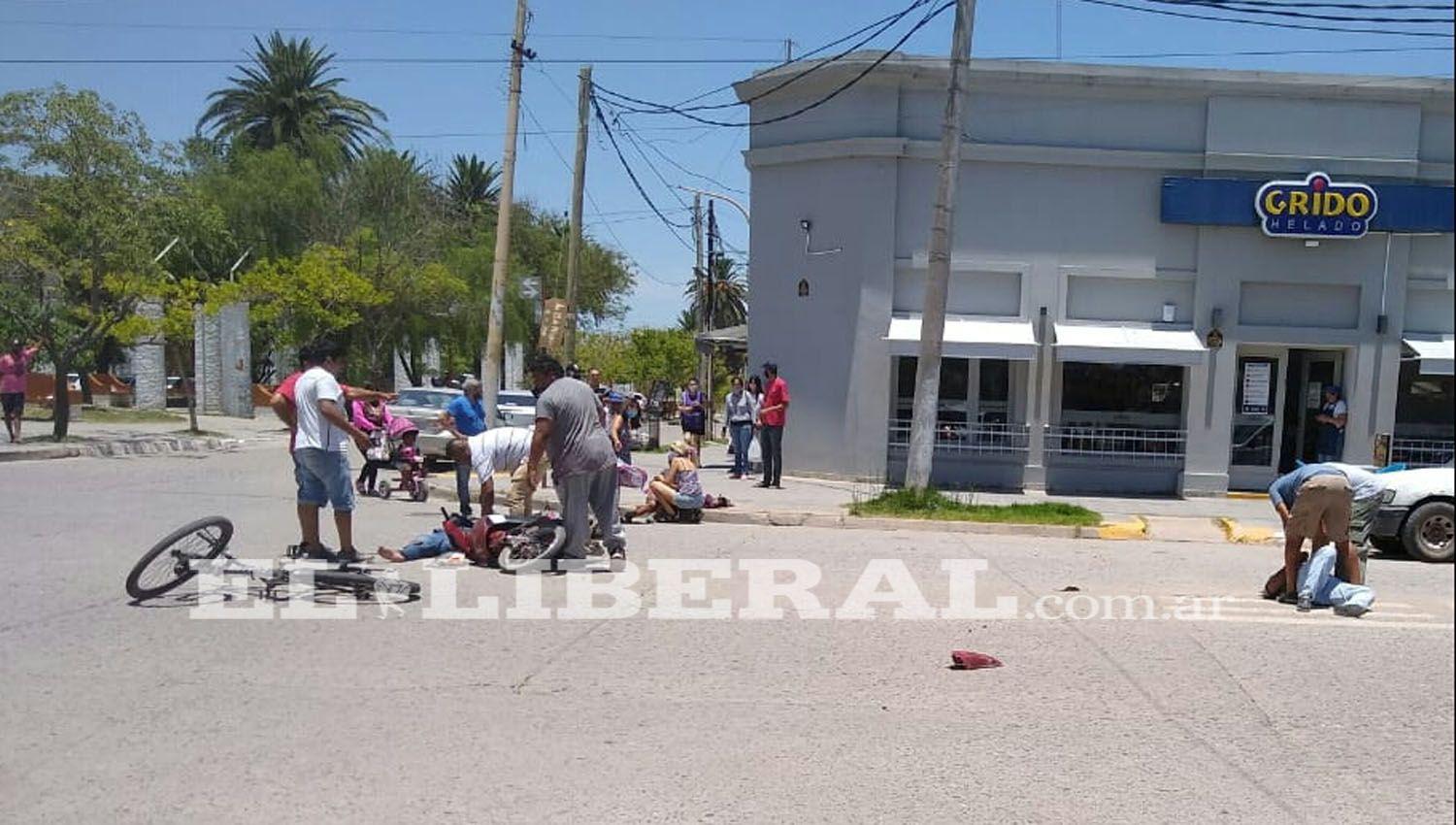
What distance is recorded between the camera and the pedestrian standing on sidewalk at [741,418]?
1736 centimetres

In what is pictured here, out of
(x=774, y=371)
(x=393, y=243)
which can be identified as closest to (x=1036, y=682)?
(x=774, y=371)

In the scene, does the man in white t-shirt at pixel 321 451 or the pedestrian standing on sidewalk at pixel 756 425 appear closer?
the man in white t-shirt at pixel 321 451

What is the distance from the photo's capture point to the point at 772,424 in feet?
53.0

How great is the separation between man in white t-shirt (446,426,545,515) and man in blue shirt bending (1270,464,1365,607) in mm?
6275

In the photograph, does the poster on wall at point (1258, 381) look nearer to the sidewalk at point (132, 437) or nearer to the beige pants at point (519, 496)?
the beige pants at point (519, 496)

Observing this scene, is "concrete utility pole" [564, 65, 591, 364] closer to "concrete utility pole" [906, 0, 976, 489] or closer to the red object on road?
"concrete utility pole" [906, 0, 976, 489]

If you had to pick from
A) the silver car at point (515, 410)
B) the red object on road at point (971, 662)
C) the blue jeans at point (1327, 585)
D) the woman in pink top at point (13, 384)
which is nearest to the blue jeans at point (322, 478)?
the red object on road at point (971, 662)

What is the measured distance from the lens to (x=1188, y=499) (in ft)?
55.8

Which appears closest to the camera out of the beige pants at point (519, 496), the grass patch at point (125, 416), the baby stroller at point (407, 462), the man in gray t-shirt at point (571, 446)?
the man in gray t-shirt at point (571, 446)

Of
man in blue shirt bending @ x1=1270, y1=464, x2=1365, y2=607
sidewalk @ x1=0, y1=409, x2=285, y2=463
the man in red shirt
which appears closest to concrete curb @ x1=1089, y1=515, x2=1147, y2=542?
man in blue shirt bending @ x1=1270, y1=464, x2=1365, y2=607

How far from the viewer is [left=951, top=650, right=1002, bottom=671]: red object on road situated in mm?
6641

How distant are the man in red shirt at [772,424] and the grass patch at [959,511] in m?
2.43

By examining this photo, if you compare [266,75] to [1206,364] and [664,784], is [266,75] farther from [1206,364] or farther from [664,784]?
[664,784]

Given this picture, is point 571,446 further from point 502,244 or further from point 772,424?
point 502,244
